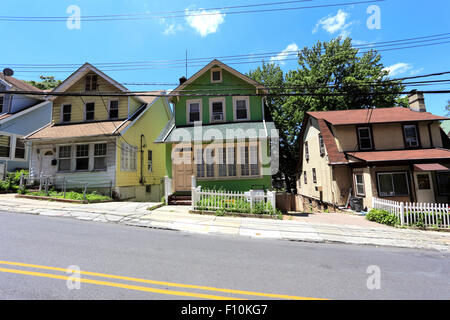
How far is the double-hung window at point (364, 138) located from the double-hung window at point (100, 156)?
61.5 ft

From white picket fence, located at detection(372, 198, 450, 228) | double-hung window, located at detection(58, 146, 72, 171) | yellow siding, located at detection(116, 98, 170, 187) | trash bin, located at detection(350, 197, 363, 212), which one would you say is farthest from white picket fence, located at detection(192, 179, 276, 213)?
double-hung window, located at detection(58, 146, 72, 171)

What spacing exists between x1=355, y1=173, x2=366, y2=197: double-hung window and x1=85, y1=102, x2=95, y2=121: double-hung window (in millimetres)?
20272

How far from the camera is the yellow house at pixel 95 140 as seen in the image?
14289 mm

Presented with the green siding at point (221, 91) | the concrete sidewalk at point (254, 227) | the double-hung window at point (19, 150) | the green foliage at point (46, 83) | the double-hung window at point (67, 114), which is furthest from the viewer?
the green foliage at point (46, 83)

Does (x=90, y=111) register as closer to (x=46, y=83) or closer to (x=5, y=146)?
(x=5, y=146)

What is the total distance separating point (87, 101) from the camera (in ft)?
53.7

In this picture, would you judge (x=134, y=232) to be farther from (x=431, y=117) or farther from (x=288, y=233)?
(x=431, y=117)

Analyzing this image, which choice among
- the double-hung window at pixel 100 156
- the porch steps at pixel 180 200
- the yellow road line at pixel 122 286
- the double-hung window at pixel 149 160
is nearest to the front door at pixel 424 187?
the porch steps at pixel 180 200

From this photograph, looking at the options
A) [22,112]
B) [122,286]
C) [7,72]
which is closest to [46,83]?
[7,72]

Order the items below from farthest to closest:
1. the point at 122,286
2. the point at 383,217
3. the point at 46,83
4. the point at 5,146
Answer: the point at 46,83 → the point at 5,146 → the point at 383,217 → the point at 122,286

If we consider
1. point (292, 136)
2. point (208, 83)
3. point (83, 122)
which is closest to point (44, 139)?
point (83, 122)

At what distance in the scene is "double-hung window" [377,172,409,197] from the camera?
1452 cm

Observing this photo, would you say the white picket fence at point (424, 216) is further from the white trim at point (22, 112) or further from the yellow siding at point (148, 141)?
the white trim at point (22, 112)

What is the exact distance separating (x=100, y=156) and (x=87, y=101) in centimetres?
510
